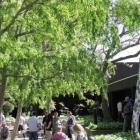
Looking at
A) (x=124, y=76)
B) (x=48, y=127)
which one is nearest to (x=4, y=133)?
(x=48, y=127)

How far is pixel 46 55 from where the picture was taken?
13953mm

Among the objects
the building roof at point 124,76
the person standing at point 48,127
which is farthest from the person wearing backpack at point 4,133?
the building roof at point 124,76

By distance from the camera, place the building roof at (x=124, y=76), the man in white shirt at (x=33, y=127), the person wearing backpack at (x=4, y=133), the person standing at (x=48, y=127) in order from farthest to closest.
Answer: the building roof at (x=124, y=76) < the person standing at (x=48, y=127) < the man in white shirt at (x=33, y=127) < the person wearing backpack at (x=4, y=133)

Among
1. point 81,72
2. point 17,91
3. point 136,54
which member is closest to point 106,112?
point 136,54

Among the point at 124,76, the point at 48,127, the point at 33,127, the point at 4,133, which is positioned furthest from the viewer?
the point at 124,76

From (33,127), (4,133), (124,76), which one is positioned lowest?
(4,133)

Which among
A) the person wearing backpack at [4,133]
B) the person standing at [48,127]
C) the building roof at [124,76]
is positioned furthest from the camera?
the building roof at [124,76]

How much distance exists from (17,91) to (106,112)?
1939 centimetres

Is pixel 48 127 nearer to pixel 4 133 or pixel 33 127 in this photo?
pixel 33 127

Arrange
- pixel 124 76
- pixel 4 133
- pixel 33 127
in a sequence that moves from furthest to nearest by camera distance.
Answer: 1. pixel 124 76
2. pixel 33 127
3. pixel 4 133

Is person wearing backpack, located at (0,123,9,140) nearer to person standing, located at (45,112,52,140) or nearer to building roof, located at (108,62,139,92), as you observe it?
person standing, located at (45,112,52,140)

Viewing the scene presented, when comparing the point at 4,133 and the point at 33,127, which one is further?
the point at 33,127

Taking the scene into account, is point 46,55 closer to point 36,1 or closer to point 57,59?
point 57,59

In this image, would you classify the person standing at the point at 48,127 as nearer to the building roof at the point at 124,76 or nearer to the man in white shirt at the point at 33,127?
the man in white shirt at the point at 33,127
